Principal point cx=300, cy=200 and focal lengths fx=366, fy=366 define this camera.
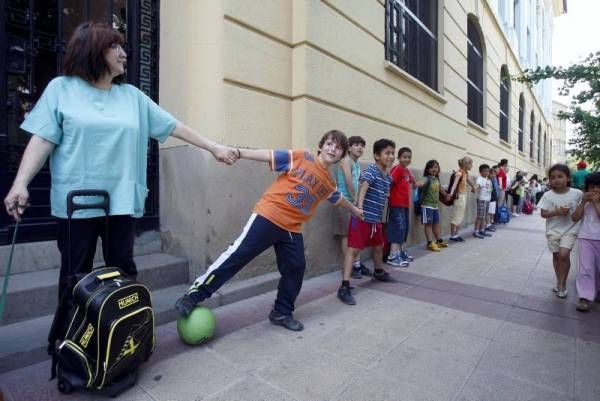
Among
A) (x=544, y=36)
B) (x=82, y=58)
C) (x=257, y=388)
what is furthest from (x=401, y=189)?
(x=544, y=36)

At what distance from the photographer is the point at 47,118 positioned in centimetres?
192

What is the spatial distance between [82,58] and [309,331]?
94.7 inches

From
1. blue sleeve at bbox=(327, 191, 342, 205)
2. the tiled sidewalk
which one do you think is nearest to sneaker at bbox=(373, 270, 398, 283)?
the tiled sidewalk

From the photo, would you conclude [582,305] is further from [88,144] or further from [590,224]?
[88,144]

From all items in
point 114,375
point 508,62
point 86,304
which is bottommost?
point 114,375

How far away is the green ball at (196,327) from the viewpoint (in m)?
2.58

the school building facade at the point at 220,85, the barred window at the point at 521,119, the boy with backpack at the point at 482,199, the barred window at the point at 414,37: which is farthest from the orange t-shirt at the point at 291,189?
the barred window at the point at 521,119

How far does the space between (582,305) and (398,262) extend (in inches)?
86.0

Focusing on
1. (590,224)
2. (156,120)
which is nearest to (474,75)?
(590,224)

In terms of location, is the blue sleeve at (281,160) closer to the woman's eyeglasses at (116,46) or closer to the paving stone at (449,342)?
the woman's eyeglasses at (116,46)

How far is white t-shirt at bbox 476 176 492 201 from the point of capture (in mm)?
8398

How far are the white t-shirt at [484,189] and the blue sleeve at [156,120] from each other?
7781 millimetres

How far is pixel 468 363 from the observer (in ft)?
8.13

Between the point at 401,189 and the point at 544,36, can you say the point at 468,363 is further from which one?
the point at 544,36
